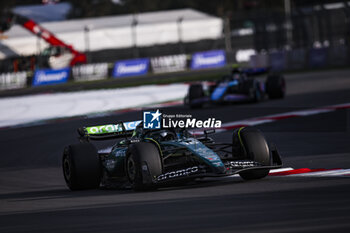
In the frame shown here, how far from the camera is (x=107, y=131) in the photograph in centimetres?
1098

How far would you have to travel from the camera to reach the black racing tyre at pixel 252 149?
952 centimetres

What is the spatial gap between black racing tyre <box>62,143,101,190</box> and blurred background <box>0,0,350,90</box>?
2839 cm

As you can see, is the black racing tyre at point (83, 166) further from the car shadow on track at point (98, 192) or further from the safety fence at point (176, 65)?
the safety fence at point (176, 65)

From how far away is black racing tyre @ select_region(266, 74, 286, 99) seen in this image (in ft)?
75.3

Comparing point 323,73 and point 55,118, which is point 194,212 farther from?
point 323,73

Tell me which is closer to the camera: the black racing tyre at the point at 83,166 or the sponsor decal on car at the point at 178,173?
the sponsor decal on car at the point at 178,173

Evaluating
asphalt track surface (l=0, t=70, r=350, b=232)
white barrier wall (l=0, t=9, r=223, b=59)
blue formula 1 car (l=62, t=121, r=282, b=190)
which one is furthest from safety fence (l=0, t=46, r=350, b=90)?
blue formula 1 car (l=62, t=121, r=282, b=190)

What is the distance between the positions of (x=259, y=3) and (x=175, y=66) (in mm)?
38226

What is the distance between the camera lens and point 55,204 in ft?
28.8

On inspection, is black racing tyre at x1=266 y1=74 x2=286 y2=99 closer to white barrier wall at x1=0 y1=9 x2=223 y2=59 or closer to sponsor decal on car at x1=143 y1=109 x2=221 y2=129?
sponsor decal on car at x1=143 y1=109 x2=221 y2=129

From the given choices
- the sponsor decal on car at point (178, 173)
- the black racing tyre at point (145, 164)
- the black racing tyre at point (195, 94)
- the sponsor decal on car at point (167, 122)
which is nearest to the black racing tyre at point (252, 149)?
the sponsor decal on car at point (167, 122)

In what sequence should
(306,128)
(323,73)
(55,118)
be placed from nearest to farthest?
(306,128)
(55,118)
(323,73)

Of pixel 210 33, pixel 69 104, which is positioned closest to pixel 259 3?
pixel 210 33

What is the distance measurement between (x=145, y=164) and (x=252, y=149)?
1448 mm
